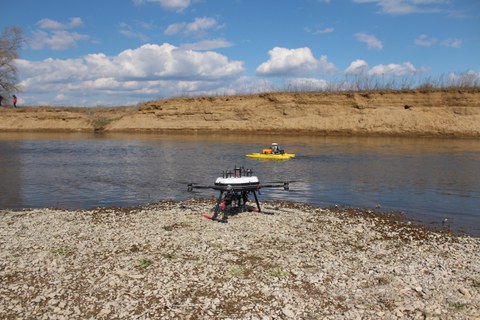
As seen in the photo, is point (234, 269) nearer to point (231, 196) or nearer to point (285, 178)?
point (231, 196)

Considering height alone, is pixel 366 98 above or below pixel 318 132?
above

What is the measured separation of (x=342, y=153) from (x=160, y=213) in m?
22.1

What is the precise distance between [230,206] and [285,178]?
7788mm

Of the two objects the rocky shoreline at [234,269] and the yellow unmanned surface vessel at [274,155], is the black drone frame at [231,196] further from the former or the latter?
the yellow unmanned surface vessel at [274,155]

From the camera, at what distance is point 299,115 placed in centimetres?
5606

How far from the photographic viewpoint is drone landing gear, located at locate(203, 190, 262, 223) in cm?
1276

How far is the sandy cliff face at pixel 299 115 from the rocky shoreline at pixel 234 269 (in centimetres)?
4121

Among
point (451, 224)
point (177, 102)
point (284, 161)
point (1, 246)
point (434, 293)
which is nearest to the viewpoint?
point (434, 293)

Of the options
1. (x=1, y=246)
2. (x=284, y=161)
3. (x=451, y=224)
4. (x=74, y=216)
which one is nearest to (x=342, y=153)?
(x=284, y=161)

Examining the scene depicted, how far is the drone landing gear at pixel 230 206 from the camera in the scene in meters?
12.8

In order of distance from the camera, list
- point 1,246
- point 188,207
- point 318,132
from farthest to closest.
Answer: point 318,132
point 188,207
point 1,246

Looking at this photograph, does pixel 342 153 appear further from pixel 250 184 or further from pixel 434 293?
pixel 434 293

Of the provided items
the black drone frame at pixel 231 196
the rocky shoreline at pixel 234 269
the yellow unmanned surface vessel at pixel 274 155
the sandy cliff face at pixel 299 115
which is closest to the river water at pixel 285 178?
the yellow unmanned surface vessel at pixel 274 155

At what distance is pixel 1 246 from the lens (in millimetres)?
10156
